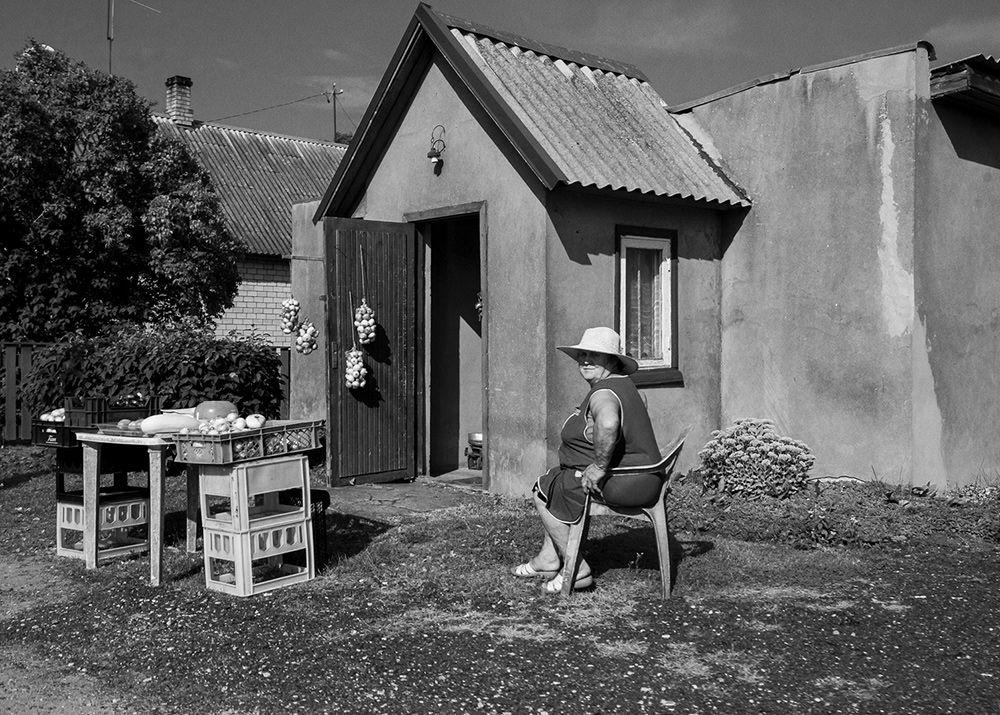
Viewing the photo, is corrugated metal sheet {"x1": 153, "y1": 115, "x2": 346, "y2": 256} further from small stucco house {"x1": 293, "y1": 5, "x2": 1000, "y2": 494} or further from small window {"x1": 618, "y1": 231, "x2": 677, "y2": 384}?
small window {"x1": 618, "y1": 231, "x2": 677, "y2": 384}

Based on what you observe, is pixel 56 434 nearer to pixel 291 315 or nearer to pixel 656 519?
pixel 291 315

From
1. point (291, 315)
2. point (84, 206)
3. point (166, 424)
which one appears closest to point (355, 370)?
point (291, 315)

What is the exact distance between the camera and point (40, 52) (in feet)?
56.1

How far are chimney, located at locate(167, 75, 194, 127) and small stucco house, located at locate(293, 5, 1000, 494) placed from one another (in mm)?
21076

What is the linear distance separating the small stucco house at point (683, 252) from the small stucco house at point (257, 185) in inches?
497

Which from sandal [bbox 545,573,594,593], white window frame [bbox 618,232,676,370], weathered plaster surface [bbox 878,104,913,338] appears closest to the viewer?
sandal [bbox 545,573,594,593]

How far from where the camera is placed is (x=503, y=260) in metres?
9.79

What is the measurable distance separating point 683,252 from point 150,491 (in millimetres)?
6031

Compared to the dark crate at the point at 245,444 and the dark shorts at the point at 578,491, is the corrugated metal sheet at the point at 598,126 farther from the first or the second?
the dark crate at the point at 245,444

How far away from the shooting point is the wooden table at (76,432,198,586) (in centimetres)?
652

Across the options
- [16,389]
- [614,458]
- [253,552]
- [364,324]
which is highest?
[364,324]

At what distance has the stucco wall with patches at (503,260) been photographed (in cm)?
942

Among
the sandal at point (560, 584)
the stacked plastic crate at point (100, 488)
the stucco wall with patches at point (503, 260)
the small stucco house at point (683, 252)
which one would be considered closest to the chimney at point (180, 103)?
the small stucco house at point (683, 252)

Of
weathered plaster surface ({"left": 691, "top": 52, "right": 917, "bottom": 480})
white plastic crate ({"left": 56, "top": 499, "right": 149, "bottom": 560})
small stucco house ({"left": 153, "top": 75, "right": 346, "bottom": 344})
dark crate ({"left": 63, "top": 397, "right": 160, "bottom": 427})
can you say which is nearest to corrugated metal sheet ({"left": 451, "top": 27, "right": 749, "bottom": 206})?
weathered plaster surface ({"left": 691, "top": 52, "right": 917, "bottom": 480})
